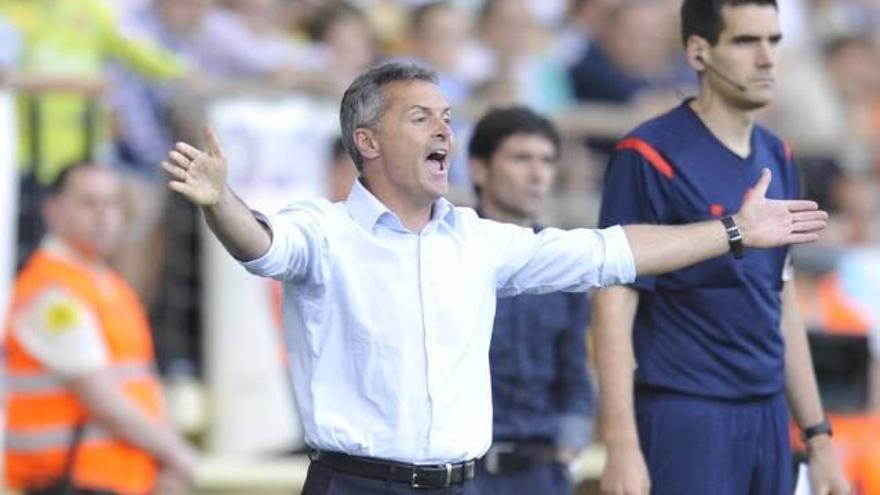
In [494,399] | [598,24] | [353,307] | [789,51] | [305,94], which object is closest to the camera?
[353,307]

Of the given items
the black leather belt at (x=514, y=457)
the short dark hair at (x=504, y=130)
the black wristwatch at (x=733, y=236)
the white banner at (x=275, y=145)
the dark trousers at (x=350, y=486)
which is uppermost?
the white banner at (x=275, y=145)

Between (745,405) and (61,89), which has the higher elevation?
(61,89)

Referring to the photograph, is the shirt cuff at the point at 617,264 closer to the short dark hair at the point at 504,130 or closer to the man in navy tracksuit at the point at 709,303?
the man in navy tracksuit at the point at 709,303

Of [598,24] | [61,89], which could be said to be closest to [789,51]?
[598,24]

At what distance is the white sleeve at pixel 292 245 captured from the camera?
641cm

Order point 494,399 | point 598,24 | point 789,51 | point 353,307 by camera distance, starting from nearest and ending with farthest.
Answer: point 353,307 < point 494,399 < point 598,24 < point 789,51

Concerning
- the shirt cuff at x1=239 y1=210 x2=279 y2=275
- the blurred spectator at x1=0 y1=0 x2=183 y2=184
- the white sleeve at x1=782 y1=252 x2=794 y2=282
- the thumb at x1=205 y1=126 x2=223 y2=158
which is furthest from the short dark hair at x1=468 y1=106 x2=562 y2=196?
the blurred spectator at x1=0 y1=0 x2=183 y2=184

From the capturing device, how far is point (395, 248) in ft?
21.9

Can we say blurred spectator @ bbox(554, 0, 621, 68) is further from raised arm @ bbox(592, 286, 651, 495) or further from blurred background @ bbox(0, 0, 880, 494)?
raised arm @ bbox(592, 286, 651, 495)

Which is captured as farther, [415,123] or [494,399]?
[494,399]

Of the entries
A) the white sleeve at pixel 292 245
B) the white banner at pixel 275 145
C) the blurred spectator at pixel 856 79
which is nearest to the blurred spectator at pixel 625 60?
the blurred spectator at pixel 856 79

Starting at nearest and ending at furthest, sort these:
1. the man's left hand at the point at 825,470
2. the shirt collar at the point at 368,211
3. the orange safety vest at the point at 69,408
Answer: the shirt collar at the point at 368,211 → the man's left hand at the point at 825,470 → the orange safety vest at the point at 69,408

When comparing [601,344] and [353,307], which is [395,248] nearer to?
[353,307]

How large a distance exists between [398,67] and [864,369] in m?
5.76
